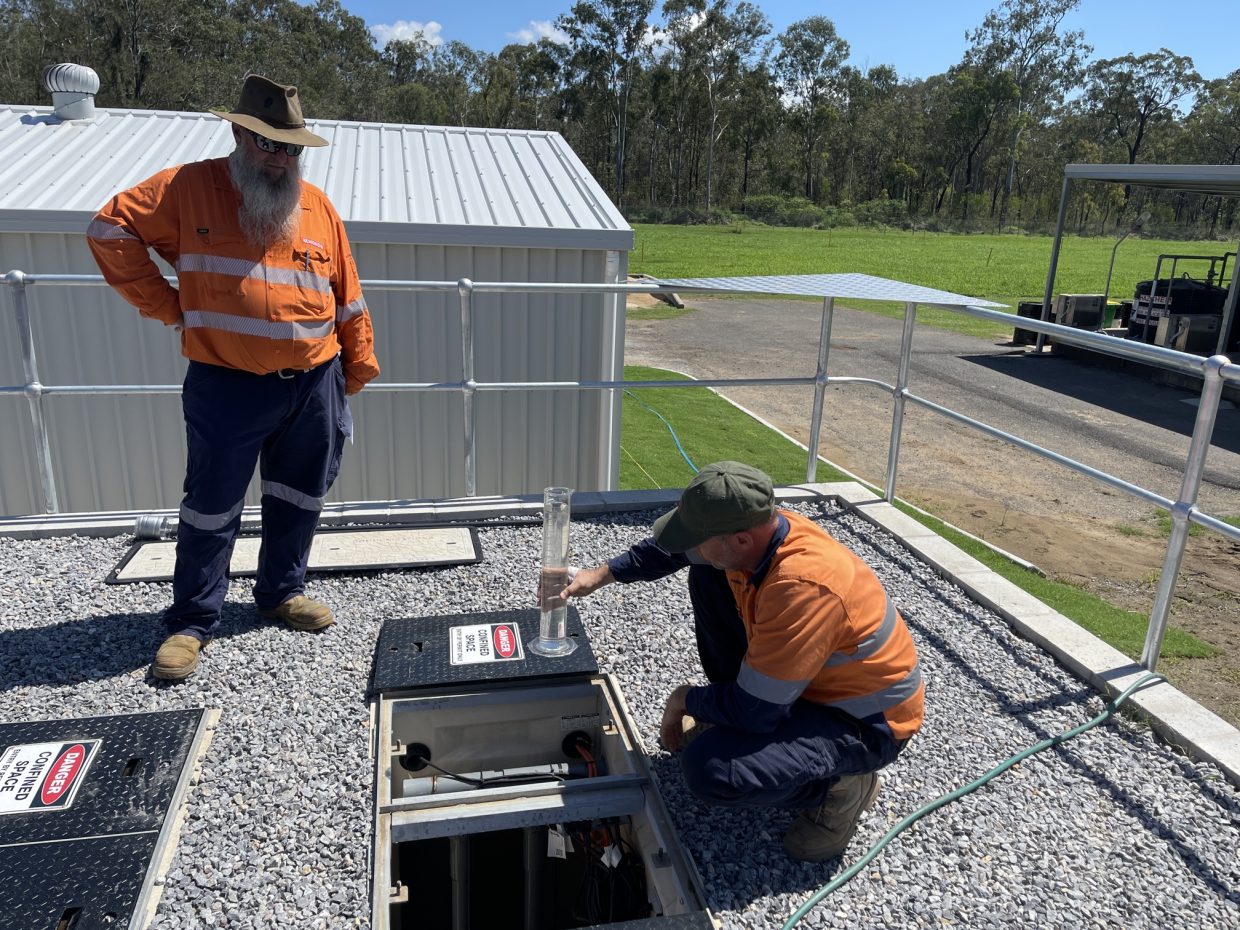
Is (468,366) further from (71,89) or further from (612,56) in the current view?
(612,56)

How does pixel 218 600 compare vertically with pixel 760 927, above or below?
above

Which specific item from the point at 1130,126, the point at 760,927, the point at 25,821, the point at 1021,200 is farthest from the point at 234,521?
the point at 1130,126

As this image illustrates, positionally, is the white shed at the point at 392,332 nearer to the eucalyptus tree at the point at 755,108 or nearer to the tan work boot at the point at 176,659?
the tan work boot at the point at 176,659

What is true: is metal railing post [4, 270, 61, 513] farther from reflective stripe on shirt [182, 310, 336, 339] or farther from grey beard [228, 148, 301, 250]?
grey beard [228, 148, 301, 250]

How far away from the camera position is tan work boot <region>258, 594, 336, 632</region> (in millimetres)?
3486

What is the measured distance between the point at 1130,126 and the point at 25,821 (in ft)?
217

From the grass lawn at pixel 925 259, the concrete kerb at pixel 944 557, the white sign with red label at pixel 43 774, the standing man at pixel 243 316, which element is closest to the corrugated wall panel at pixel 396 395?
the concrete kerb at pixel 944 557

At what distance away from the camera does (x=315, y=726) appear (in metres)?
2.94

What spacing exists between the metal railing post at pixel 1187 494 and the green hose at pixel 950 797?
0.15 metres

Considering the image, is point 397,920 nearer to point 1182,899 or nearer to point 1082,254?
point 1182,899

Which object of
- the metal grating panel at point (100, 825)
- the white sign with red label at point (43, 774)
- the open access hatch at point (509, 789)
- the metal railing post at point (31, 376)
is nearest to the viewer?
the metal grating panel at point (100, 825)

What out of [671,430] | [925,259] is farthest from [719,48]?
[671,430]

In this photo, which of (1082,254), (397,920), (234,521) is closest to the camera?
(397,920)

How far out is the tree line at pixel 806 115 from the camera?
4916 centimetres
